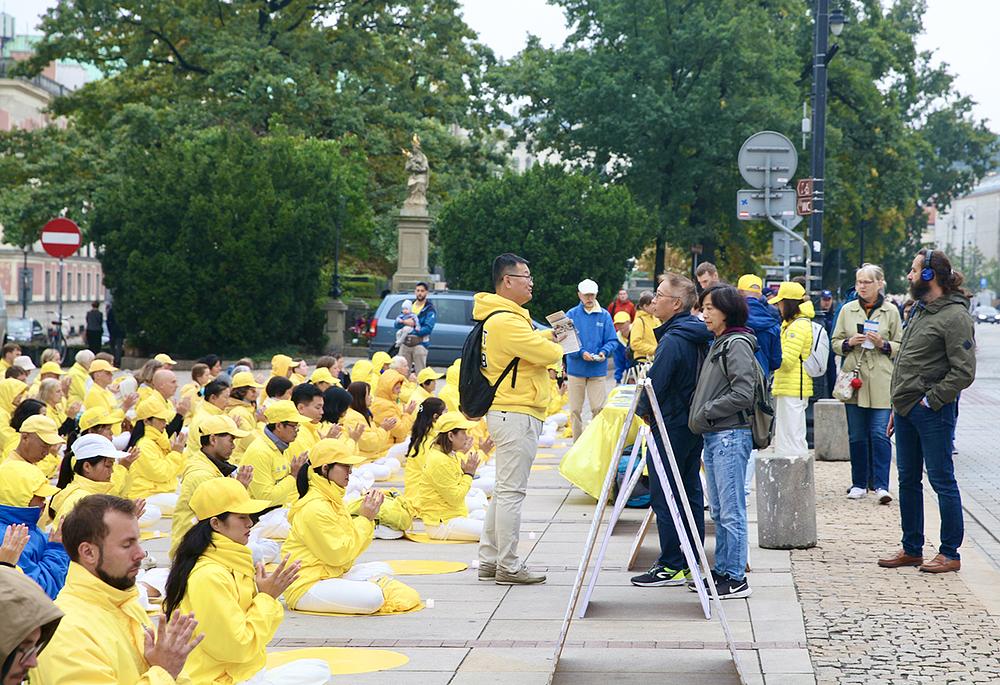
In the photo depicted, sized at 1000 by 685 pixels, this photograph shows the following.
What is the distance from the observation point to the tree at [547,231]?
38.7 m

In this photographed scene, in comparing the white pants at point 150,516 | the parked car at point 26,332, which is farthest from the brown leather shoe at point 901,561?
the parked car at point 26,332

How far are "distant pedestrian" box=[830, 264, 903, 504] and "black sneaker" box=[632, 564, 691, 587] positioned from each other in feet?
12.1

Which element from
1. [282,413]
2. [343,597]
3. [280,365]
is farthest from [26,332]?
[343,597]

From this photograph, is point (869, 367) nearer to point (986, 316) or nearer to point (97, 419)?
point (97, 419)

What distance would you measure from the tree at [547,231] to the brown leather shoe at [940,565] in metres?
29.0

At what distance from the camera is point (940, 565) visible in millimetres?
9125

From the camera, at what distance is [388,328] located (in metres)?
29.0

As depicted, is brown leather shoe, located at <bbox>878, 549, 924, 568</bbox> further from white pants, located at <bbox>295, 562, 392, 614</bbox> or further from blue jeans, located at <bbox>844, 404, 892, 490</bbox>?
white pants, located at <bbox>295, 562, 392, 614</bbox>

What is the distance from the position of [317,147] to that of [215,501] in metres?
32.9

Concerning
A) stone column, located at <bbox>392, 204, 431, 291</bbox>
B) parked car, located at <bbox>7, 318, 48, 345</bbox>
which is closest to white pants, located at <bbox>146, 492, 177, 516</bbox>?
stone column, located at <bbox>392, 204, 431, 291</bbox>

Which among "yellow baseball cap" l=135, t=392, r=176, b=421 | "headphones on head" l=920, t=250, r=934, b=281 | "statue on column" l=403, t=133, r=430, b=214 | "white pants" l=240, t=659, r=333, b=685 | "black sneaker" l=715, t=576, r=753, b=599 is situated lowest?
"black sneaker" l=715, t=576, r=753, b=599

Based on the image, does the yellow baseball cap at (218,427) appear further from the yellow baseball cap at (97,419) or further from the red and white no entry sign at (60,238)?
the red and white no entry sign at (60,238)

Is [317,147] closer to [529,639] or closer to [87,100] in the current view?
[87,100]

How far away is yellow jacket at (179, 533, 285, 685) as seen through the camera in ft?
19.5
